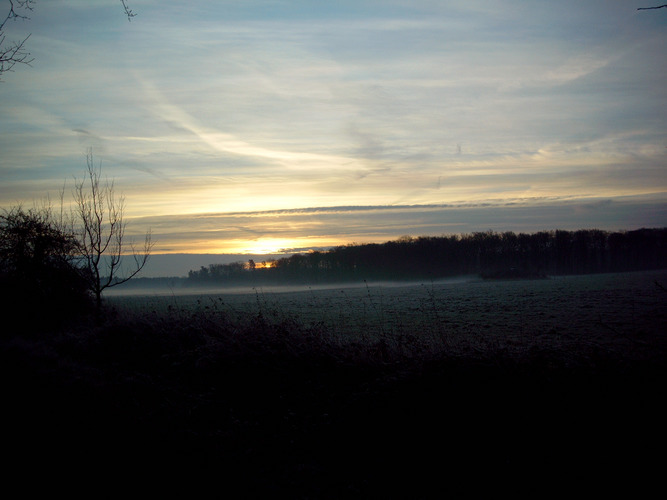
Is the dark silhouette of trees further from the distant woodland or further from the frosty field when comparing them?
the distant woodland

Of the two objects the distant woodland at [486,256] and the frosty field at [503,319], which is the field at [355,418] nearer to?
the frosty field at [503,319]

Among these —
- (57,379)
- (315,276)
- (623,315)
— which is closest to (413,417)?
(57,379)

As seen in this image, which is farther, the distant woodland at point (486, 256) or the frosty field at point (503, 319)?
the distant woodland at point (486, 256)

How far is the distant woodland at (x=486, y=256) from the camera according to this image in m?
101

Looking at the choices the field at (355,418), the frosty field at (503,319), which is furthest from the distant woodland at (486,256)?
the field at (355,418)

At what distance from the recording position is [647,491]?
4379 millimetres

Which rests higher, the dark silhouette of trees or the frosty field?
the dark silhouette of trees

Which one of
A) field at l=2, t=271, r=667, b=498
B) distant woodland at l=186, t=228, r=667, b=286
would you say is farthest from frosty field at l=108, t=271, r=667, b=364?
distant woodland at l=186, t=228, r=667, b=286

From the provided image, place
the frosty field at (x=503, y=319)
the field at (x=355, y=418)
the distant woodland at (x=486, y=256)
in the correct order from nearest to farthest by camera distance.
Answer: the field at (x=355, y=418) → the frosty field at (x=503, y=319) → the distant woodland at (x=486, y=256)

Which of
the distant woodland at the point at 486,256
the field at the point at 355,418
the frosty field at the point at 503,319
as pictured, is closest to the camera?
the field at the point at 355,418

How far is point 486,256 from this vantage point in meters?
107

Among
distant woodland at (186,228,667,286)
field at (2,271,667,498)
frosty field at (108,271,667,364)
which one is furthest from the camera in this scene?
distant woodland at (186,228,667,286)

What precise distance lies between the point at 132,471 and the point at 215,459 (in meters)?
0.85

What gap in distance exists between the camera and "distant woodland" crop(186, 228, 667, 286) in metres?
101
